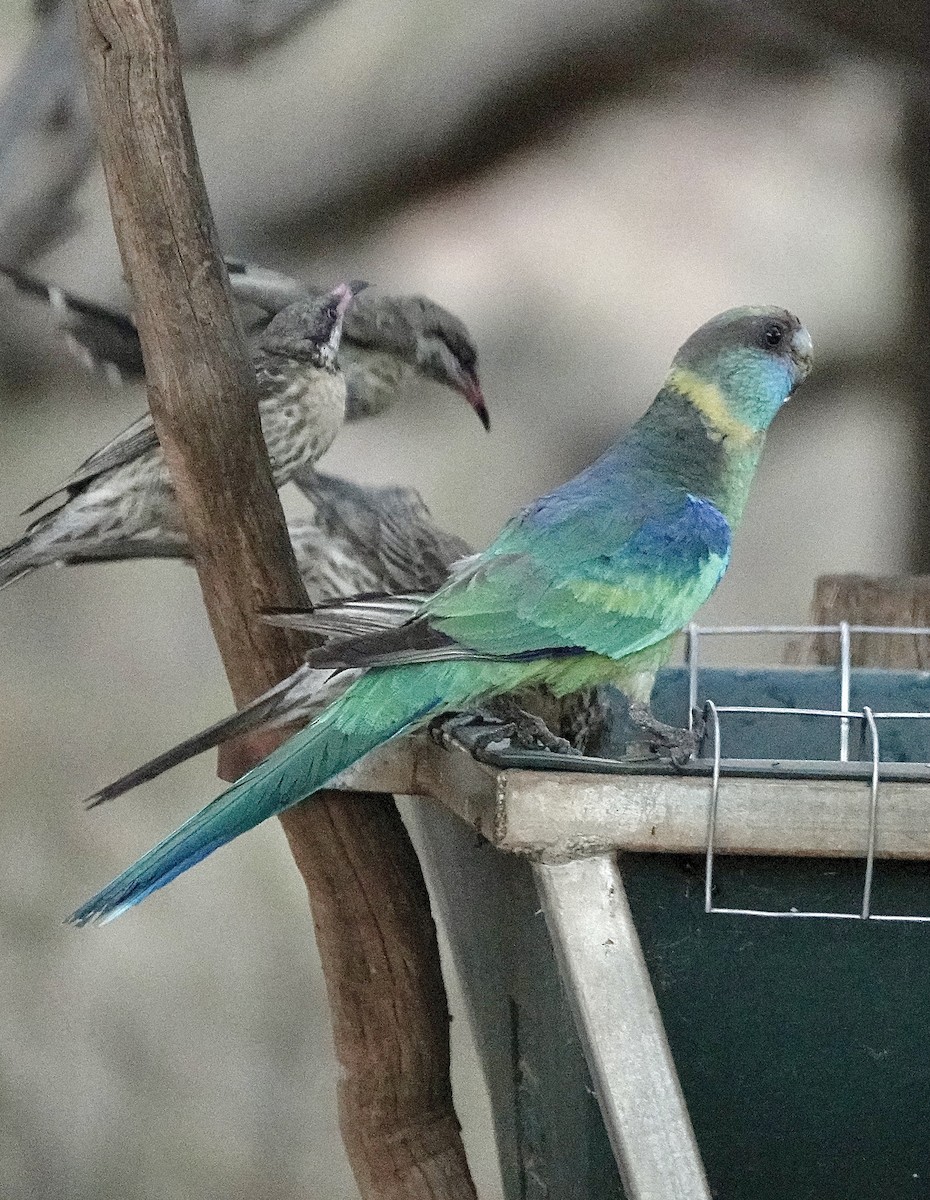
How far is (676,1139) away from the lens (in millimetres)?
641

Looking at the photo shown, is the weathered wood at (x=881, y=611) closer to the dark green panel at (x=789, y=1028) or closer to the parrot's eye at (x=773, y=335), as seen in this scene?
the parrot's eye at (x=773, y=335)

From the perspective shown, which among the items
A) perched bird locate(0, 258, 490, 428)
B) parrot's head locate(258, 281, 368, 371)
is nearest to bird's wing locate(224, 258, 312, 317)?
perched bird locate(0, 258, 490, 428)

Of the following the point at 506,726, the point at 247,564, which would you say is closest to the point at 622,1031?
the point at 506,726

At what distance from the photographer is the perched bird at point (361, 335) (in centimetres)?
148

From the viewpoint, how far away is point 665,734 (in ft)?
2.90

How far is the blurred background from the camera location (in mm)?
1556

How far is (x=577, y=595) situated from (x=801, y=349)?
1.06ft

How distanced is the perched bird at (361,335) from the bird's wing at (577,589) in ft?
2.03

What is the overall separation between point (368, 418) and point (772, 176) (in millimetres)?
578

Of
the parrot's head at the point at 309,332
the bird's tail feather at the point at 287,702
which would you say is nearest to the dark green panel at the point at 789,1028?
the bird's tail feather at the point at 287,702

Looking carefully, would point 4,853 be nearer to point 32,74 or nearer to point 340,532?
point 340,532

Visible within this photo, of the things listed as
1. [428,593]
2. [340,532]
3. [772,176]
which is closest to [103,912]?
[428,593]

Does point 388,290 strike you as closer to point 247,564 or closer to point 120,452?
point 120,452

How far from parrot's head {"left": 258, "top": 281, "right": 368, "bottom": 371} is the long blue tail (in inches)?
21.3
